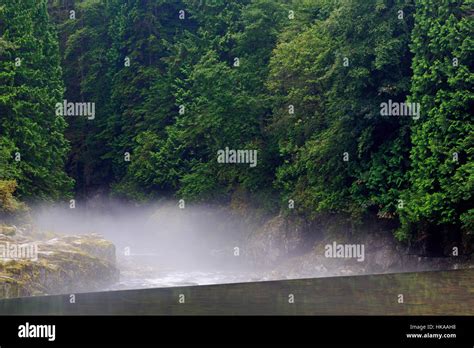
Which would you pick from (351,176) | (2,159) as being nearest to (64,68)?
(2,159)

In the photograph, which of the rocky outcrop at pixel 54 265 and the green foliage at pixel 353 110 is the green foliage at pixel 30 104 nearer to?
the rocky outcrop at pixel 54 265

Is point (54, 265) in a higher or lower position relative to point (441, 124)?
lower

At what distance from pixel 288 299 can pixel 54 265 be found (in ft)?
37.6

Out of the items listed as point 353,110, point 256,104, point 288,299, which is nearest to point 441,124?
point 353,110

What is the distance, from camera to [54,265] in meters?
39.3

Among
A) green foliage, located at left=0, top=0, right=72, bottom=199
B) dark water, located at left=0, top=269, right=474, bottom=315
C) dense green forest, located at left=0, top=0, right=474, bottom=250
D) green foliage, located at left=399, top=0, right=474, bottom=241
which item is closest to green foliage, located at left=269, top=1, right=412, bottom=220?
dense green forest, located at left=0, top=0, right=474, bottom=250

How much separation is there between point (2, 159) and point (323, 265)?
60.0 feet

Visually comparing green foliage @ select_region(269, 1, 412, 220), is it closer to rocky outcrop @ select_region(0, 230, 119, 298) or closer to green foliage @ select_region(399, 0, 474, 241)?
green foliage @ select_region(399, 0, 474, 241)

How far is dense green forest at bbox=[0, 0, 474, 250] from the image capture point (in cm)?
4459

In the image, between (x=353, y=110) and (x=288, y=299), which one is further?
(x=353, y=110)

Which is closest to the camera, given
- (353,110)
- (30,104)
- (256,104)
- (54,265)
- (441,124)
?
(54,265)

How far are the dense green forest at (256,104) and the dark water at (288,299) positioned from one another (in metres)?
7.29

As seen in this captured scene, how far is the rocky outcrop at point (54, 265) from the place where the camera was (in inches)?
1451

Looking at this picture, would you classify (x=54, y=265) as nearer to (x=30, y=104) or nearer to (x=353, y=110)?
(x=353, y=110)
